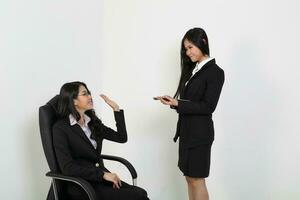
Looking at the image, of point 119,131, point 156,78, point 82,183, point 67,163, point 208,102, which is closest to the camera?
point 82,183

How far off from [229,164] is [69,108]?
1.39 meters

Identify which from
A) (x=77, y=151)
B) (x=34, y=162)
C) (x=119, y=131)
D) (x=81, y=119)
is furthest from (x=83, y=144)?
(x=34, y=162)

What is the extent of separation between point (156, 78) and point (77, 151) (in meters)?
1.21

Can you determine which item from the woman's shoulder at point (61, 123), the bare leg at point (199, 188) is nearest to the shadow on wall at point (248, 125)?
the bare leg at point (199, 188)

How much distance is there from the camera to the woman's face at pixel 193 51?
234 cm

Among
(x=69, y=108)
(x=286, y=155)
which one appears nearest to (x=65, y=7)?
(x=69, y=108)

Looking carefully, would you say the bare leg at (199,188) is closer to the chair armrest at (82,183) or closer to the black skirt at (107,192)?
the black skirt at (107,192)

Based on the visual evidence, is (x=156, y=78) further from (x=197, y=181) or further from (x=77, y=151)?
(x=77, y=151)

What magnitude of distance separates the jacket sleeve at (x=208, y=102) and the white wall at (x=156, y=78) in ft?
2.13

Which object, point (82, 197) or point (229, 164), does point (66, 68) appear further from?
point (229, 164)

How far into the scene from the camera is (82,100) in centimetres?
227

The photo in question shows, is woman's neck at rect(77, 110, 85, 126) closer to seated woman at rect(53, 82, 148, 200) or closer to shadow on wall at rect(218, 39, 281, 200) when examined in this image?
seated woman at rect(53, 82, 148, 200)

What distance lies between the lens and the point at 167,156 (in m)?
3.22

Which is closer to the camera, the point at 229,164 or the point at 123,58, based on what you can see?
the point at 229,164
